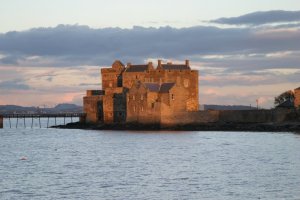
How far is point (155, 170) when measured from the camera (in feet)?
116

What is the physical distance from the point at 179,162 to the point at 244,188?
37.3 feet

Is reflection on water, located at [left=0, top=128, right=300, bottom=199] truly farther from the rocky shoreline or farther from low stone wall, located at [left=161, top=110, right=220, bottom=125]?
low stone wall, located at [left=161, top=110, right=220, bottom=125]

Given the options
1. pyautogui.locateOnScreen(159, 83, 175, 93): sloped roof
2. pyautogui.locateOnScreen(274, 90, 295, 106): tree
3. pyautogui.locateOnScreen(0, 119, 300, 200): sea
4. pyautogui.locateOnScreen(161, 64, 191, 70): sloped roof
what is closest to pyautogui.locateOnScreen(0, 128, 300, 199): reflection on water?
pyautogui.locateOnScreen(0, 119, 300, 200): sea

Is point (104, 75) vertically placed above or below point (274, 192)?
above

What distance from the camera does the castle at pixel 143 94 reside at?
236 ft

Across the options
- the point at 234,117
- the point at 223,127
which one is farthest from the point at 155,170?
the point at 234,117

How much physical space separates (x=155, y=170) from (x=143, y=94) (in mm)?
37135

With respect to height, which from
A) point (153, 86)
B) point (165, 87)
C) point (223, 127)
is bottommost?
point (223, 127)

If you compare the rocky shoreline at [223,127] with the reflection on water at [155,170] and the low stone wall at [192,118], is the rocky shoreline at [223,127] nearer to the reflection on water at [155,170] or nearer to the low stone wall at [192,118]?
the low stone wall at [192,118]

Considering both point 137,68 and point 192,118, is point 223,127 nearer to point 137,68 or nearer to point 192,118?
point 192,118

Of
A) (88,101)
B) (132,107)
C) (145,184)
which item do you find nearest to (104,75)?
(88,101)

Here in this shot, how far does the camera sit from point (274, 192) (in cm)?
2719

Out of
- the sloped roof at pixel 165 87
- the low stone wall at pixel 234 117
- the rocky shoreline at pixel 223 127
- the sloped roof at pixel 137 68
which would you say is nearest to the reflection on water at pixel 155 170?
the rocky shoreline at pixel 223 127

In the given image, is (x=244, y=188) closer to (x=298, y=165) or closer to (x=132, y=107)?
(x=298, y=165)
